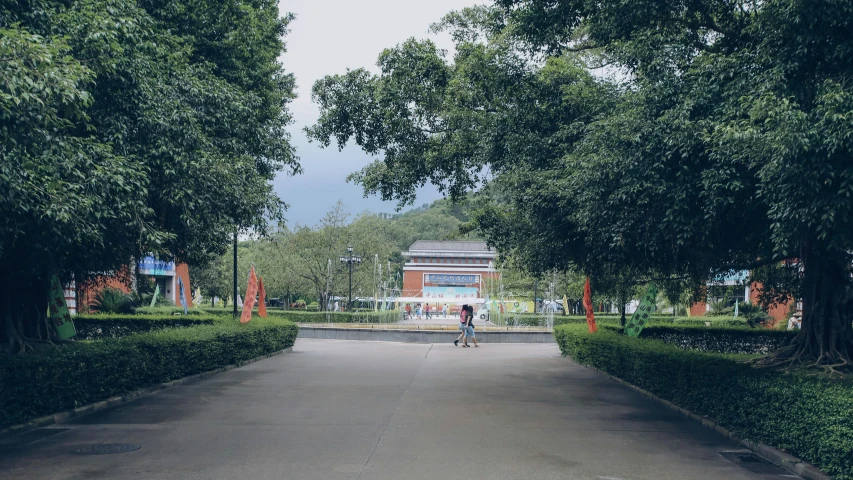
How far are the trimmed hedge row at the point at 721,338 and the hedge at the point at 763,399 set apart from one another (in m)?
8.68

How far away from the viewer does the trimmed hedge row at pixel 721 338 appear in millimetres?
21656

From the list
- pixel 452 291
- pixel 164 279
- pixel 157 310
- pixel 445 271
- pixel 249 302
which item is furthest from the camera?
pixel 445 271

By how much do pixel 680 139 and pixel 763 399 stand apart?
3.29 metres

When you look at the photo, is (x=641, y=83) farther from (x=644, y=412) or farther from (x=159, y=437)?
(x=159, y=437)

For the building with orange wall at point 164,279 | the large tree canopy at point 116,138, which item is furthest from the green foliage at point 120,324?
the large tree canopy at point 116,138

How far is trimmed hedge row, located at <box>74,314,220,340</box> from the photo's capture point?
979 inches

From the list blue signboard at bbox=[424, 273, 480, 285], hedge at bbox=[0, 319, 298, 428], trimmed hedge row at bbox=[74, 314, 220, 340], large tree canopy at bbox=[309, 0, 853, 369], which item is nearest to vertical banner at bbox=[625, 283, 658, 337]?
large tree canopy at bbox=[309, 0, 853, 369]

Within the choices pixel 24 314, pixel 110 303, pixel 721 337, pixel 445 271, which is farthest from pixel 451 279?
pixel 24 314

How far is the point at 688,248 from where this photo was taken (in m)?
10.3

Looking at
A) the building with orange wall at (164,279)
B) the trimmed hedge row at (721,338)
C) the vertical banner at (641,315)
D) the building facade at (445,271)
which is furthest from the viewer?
the building facade at (445,271)

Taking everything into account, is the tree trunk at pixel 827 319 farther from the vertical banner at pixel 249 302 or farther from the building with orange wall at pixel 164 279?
the building with orange wall at pixel 164 279

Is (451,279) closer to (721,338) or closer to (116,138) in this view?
(721,338)

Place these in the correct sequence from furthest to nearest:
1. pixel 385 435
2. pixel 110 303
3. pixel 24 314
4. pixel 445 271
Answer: pixel 445 271 < pixel 110 303 < pixel 24 314 < pixel 385 435

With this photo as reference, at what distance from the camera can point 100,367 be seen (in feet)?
38.0
